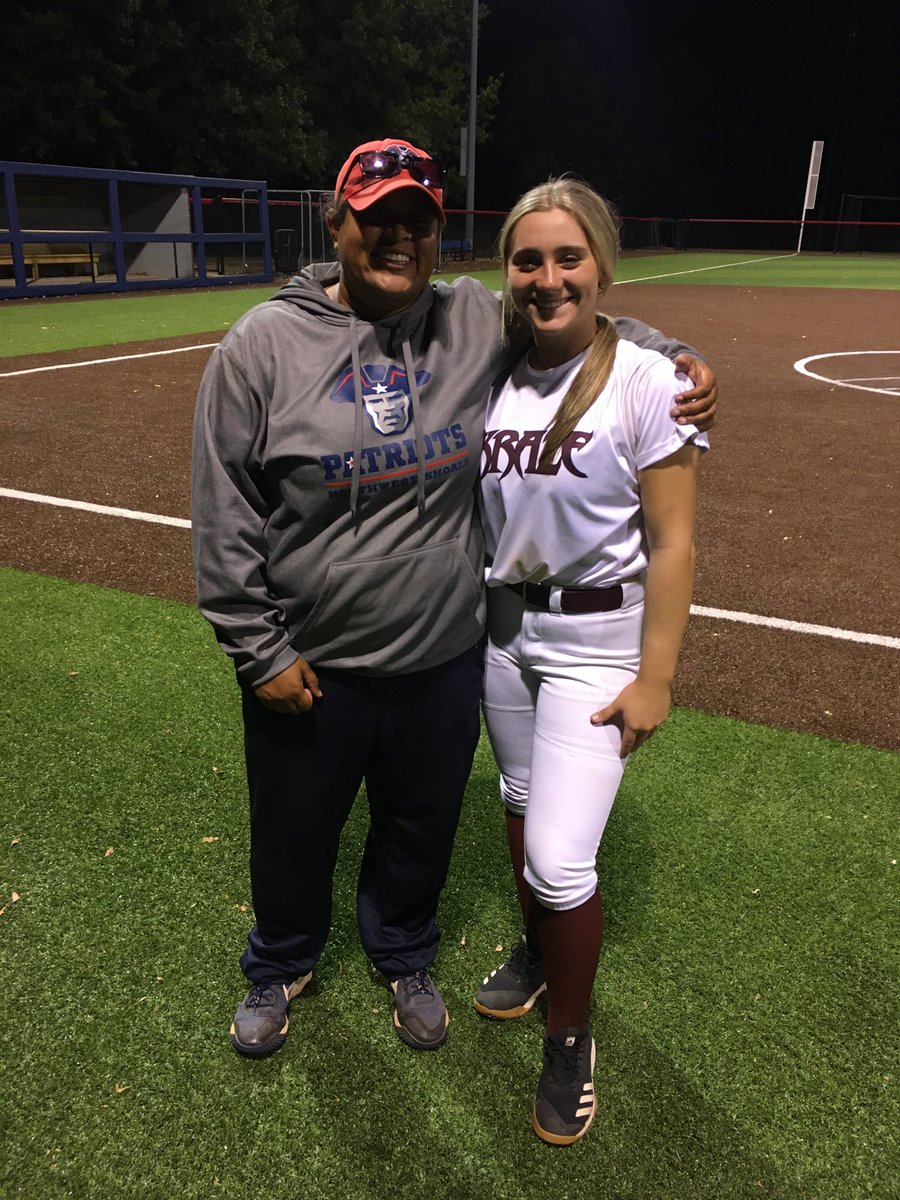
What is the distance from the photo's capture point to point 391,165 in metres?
2.01

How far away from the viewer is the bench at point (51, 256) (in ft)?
68.6

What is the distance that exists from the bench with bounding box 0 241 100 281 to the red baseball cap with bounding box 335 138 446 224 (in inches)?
818

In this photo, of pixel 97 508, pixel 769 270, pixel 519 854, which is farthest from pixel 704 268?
pixel 519 854

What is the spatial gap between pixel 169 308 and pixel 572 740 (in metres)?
18.3

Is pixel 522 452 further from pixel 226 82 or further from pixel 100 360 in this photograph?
pixel 226 82

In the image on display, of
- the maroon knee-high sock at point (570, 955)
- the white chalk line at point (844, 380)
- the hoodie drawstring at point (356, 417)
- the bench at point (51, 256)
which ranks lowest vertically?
the maroon knee-high sock at point (570, 955)

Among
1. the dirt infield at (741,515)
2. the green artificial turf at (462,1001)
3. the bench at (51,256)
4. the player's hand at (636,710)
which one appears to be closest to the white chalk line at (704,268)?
the bench at (51,256)

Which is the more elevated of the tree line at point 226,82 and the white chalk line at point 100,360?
the tree line at point 226,82

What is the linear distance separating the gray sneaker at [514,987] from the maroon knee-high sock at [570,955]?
0.29 meters

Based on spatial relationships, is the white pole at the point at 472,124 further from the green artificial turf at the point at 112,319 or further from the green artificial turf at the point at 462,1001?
the green artificial turf at the point at 462,1001

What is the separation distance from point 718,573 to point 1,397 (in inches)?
295

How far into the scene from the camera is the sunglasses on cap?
2.00m

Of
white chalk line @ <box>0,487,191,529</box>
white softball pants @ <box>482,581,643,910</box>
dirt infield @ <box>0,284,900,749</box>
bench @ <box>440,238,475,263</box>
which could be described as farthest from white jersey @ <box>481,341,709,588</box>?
bench @ <box>440,238,475,263</box>

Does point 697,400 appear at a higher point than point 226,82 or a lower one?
lower
